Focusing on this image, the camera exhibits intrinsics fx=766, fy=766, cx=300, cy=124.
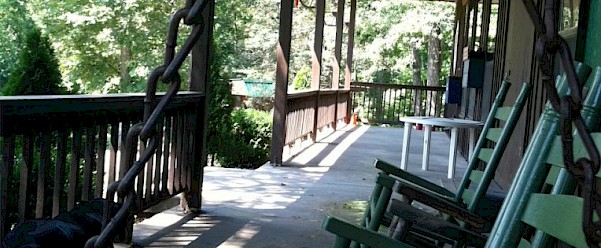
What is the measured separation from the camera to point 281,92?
743 centimetres

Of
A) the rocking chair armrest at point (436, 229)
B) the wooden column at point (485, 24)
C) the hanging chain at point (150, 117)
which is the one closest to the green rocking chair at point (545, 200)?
the rocking chair armrest at point (436, 229)

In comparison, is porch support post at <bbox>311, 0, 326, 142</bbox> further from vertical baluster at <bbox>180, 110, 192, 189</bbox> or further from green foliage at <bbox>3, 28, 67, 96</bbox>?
vertical baluster at <bbox>180, 110, 192, 189</bbox>

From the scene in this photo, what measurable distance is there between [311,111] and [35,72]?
5127 mm

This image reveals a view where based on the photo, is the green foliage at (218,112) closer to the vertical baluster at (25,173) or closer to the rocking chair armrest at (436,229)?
the vertical baluster at (25,173)

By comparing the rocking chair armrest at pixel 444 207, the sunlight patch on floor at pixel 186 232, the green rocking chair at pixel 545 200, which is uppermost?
the green rocking chair at pixel 545 200

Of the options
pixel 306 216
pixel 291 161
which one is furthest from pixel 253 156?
pixel 306 216

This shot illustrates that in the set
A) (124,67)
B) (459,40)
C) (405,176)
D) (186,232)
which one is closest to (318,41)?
(459,40)

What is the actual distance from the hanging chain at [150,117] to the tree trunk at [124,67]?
19632 millimetres

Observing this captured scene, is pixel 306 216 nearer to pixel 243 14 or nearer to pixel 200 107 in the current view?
pixel 200 107

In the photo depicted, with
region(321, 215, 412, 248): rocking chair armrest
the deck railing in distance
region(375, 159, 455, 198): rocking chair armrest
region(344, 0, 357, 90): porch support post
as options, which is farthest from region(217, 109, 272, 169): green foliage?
region(321, 215, 412, 248): rocking chair armrest

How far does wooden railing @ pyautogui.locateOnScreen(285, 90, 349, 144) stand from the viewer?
834cm

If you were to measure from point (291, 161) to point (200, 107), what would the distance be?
126 inches

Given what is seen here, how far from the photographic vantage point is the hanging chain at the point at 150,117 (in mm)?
855

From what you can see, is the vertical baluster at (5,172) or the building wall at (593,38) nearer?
the vertical baluster at (5,172)
